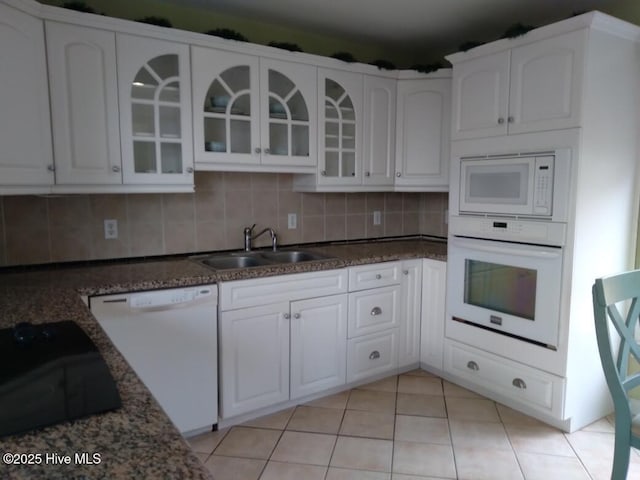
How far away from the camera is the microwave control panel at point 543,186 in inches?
88.2

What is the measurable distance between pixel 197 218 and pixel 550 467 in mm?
2299

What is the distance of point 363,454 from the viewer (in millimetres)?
2182

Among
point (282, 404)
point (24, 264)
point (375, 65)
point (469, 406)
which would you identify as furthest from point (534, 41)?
point (24, 264)

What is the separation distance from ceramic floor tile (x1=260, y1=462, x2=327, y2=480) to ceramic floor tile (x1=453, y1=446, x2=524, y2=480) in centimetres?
64

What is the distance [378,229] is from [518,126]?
1450 mm

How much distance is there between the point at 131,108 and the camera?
224cm

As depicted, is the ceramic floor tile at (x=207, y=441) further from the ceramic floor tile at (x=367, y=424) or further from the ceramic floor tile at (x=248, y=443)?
the ceramic floor tile at (x=367, y=424)

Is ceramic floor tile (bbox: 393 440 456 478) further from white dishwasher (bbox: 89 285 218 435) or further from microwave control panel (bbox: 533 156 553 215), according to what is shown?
microwave control panel (bbox: 533 156 553 215)

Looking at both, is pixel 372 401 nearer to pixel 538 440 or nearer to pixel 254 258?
pixel 538 440

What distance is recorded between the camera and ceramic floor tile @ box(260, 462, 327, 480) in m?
2.01

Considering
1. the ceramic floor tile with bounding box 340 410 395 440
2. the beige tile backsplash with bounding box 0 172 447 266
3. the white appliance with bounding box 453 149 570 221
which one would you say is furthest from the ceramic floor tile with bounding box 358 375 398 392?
the white appliance with bounding box 453 149 570 221

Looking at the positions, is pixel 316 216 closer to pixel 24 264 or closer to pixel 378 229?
pixel 378 229

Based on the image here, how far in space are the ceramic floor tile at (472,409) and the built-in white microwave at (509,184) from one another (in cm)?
115

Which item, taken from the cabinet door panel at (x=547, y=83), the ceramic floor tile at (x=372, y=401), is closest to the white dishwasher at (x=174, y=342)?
the ceramic floor tile at (x=372, y=401)
